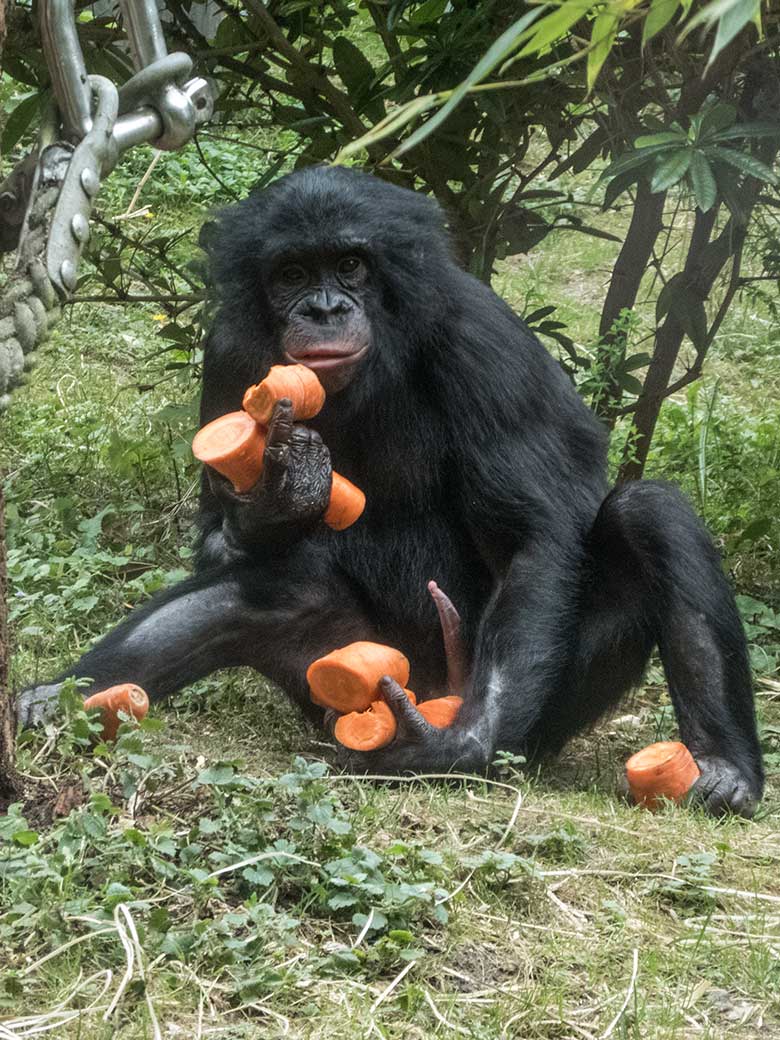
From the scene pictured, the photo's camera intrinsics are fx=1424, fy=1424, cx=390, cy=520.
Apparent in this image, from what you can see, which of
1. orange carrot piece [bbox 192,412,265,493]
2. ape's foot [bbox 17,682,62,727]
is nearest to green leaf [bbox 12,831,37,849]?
ape's foot [bbox 17,682,62,727]

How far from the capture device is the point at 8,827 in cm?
321

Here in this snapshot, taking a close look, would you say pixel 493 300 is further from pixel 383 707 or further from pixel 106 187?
pixel 106 187

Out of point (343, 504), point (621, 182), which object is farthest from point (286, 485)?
point (621, 182)

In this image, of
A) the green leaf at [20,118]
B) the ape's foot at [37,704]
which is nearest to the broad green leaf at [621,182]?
the green leaf at [20,118]

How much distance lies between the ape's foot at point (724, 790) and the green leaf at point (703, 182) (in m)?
1.85

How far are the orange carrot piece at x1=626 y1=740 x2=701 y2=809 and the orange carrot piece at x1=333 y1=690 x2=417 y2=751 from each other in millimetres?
771

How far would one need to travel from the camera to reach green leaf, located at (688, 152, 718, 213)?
4812mm

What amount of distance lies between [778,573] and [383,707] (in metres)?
2.93

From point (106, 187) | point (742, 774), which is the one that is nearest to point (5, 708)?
point (742, 774)

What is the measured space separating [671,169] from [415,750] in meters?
2.20

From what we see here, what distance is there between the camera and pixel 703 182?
192 inches

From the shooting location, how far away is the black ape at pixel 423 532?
4.68m

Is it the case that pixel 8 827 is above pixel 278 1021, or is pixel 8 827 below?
above

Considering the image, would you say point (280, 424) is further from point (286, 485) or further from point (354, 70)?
point (354, 70)
